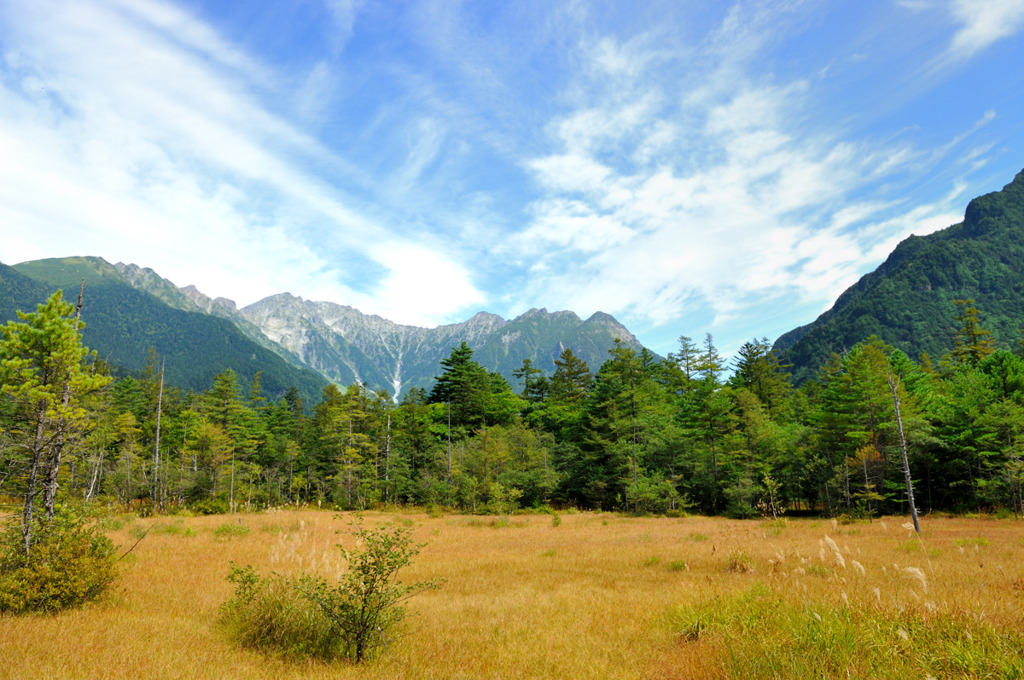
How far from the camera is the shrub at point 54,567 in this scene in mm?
6648

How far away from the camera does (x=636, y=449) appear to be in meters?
36.4

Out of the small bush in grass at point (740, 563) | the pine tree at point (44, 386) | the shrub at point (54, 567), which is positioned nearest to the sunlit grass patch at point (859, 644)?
the small bush in grass at point (740, 563)

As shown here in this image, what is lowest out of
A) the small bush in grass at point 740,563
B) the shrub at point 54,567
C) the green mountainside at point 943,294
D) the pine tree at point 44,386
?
the small bush in grass at point 740,563

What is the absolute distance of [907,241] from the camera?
162 m

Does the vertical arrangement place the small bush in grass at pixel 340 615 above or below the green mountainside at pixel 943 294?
below

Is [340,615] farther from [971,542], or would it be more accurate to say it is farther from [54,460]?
[971,542]

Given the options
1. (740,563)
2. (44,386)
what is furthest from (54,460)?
(740,563)

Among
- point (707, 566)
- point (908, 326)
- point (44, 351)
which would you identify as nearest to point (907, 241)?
point (908, 326)

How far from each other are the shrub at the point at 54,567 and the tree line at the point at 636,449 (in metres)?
18.1

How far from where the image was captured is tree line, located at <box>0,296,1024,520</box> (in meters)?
31.6

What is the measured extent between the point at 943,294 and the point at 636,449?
429ft

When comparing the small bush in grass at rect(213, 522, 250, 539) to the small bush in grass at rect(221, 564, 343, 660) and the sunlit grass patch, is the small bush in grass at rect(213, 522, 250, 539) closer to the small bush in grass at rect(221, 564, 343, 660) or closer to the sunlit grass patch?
the small bush in grass at rect(221, 564, 343, 660)

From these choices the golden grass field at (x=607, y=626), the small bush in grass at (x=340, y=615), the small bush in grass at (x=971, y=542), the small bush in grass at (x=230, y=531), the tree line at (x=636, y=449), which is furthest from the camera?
the tree line at (x=636, y=449)

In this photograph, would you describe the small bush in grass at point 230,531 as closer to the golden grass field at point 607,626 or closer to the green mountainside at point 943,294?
the golden grass field at point 607,626
